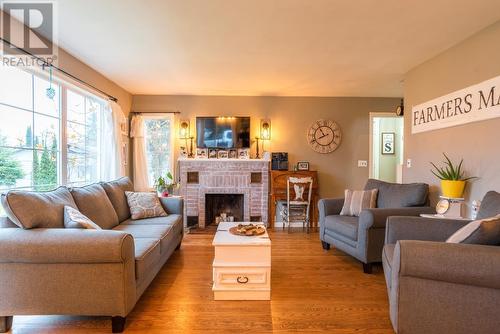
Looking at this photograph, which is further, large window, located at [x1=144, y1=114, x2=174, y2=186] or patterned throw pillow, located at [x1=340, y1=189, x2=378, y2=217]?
large window, located at [x1=144, y1=114, x2=174, y2=186]

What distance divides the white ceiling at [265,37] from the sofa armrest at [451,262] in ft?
5.61

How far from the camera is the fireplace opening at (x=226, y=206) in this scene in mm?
4781

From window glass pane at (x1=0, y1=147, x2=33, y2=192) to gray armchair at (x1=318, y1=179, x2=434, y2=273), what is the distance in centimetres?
321

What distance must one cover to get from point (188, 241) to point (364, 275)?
231 centimetres

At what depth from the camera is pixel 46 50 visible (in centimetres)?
263

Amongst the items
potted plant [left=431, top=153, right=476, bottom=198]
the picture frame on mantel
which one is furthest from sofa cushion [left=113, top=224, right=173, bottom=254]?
the picture frame on mantel

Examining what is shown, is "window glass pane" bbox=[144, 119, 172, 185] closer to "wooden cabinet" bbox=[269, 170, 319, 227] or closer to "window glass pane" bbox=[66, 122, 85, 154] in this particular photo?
"window glass pane" bbox=[66, 122, 85, 154]

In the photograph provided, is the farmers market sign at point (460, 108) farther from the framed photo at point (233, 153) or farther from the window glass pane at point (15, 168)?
the window glass pane at point (15, 168)

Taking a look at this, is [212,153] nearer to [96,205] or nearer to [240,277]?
[96,205]

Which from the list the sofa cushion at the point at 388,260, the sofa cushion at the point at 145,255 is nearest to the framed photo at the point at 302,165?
the sofa cushion at the point at 388,260

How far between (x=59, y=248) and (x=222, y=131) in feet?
10.6

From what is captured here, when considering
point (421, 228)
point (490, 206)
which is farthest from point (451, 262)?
point (490, 206)

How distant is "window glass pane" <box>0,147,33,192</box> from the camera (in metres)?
2.27

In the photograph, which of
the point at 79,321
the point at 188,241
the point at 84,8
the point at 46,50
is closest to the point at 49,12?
the point at 84,8
